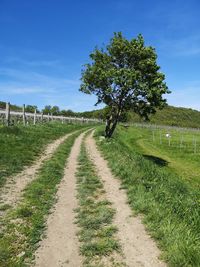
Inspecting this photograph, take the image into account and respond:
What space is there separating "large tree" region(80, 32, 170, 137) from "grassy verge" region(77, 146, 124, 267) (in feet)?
64.6

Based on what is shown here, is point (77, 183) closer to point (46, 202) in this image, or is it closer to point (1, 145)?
point (46, 202)

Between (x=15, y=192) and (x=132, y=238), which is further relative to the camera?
(x=15, y=192)

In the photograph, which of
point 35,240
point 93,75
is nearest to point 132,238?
point 35,240

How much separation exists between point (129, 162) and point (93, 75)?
1878cm

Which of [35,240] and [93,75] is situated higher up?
[93,75]

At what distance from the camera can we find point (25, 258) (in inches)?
275

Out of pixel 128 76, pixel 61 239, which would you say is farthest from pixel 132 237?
pixel 128 76

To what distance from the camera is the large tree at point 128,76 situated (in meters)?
32.1

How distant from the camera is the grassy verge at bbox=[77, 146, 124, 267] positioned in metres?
7.17

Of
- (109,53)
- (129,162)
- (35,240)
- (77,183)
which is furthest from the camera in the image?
(109,53)

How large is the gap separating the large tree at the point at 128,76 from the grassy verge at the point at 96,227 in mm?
19702

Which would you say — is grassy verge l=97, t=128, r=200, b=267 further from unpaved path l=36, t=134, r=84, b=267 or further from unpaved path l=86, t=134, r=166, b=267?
unpaved path l=36, t=134, r=84, b=267

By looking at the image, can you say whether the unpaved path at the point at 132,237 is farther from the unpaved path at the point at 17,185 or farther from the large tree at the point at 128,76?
the large tree at the point at 128,76

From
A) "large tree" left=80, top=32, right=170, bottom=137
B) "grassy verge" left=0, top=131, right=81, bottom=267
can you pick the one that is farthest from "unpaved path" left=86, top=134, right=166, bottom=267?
"large tree" left=80, top=32, right=170, bottom=137
